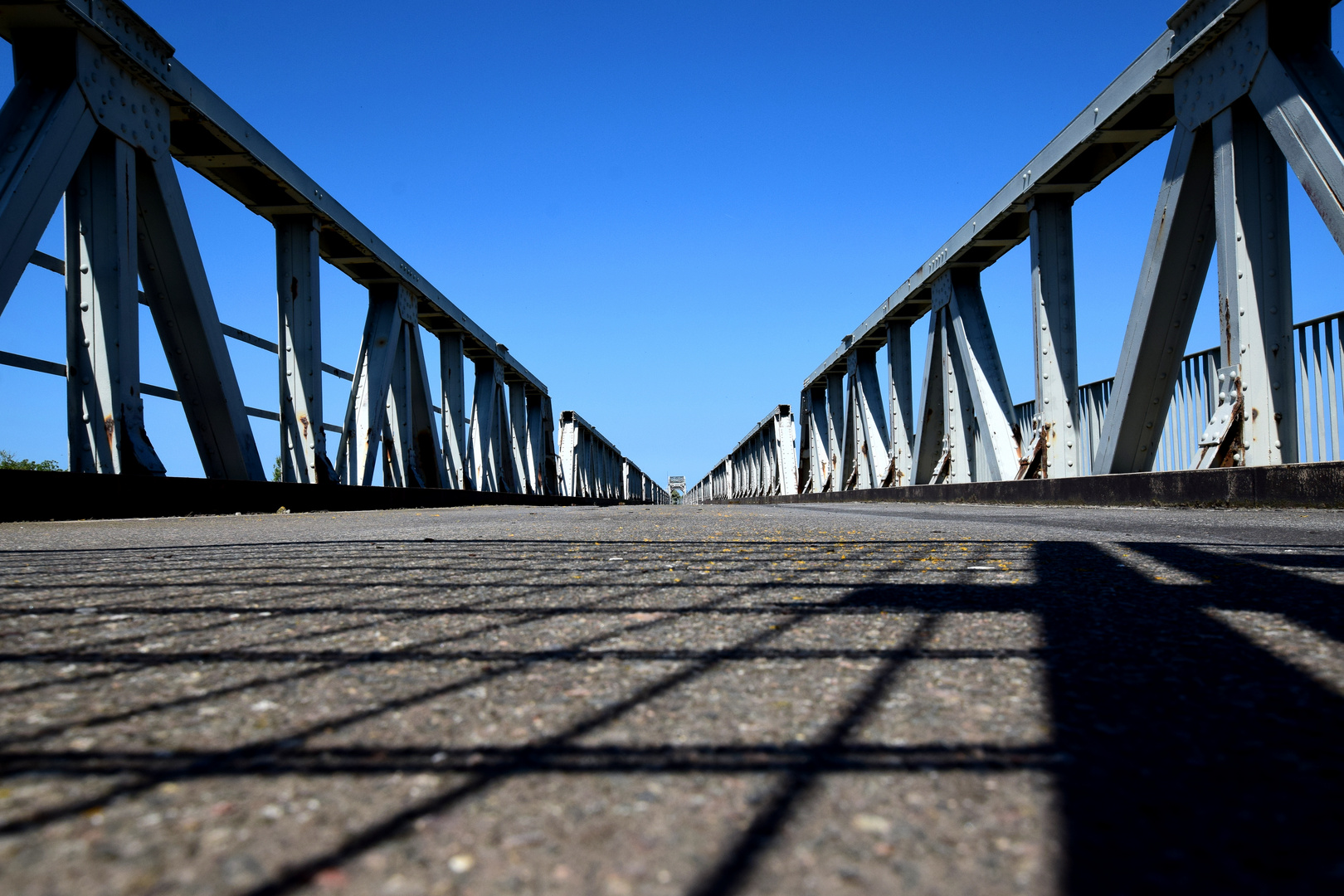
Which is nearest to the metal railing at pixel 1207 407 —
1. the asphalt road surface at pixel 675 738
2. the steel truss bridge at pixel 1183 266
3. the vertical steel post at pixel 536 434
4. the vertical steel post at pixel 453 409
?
the steel truss bridge at pixel 1183 266

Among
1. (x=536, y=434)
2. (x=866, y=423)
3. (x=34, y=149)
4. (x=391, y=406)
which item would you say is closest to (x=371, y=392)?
(x=391, y=406)

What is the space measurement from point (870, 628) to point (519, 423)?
22.6 m

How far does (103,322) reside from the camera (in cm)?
685

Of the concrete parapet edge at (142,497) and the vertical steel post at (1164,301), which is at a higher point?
the vertical steel post at (1164,301)

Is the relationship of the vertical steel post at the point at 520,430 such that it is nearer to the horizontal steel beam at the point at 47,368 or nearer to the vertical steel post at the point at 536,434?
the vertical steel post at the point at 536,434

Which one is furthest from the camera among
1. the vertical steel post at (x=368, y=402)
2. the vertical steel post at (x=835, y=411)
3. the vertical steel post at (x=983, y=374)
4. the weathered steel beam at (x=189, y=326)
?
the vertical steel post at (x=835, y=411)

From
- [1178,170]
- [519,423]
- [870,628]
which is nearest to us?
[870,628]

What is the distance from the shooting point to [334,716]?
1248 millimetres

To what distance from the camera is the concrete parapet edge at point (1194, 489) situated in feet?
16.4

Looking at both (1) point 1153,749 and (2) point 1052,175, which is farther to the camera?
(2) point 1052,175

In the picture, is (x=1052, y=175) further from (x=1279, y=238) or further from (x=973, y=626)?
(x=973, y=626)

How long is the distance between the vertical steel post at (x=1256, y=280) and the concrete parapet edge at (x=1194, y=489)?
0.25 m

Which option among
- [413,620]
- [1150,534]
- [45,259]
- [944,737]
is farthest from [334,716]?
[45,259]

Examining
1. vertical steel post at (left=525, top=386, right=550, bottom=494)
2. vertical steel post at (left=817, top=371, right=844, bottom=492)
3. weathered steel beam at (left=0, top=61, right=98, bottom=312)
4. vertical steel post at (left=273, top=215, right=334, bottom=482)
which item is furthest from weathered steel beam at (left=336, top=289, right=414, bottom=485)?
vertical steel post at (left=525, top=386, right=550, bottom=494)
